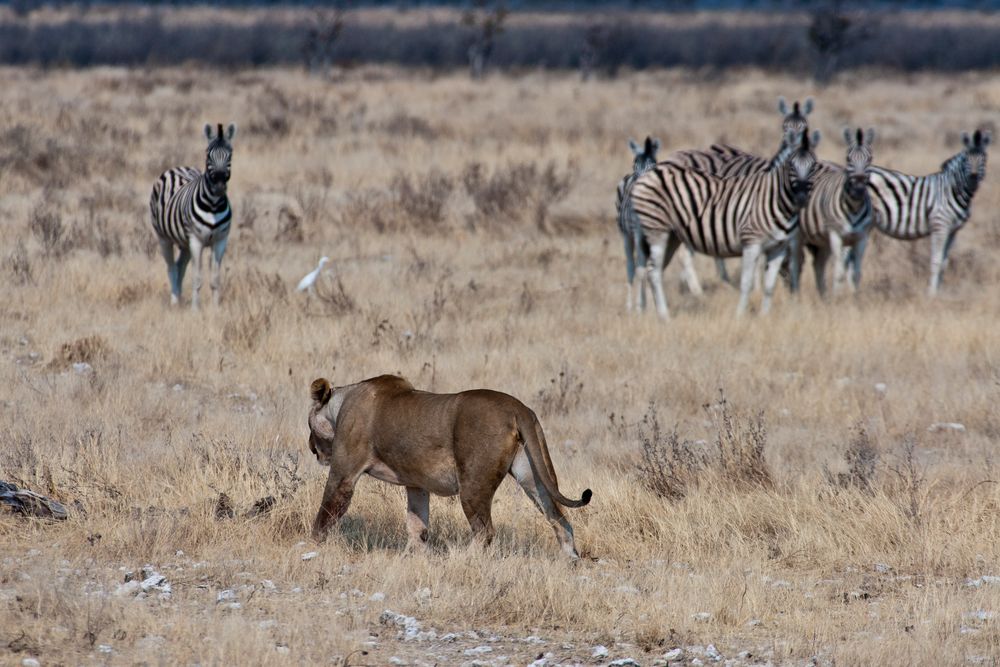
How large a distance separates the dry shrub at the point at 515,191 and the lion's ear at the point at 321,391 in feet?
37.6

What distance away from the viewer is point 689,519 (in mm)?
7176

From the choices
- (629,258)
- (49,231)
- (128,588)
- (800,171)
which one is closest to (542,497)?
(128,588)

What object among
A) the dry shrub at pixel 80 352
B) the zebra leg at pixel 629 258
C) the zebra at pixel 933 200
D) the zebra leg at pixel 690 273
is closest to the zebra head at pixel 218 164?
the dry shrub at pixel 80 352

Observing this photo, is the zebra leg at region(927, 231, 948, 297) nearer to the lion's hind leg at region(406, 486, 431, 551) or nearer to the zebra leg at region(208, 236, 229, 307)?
the zebra leg at region(208, 236, 229, 307)

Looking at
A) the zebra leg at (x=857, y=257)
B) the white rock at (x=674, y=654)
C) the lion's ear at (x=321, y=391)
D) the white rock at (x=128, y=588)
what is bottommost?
the white rock at (x=128, y=588)

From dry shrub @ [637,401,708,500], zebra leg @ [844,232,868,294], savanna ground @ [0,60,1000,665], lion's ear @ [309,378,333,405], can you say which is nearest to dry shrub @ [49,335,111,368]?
savanna ground @ [0,60,1000,665]

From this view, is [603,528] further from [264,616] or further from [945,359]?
[945,359]

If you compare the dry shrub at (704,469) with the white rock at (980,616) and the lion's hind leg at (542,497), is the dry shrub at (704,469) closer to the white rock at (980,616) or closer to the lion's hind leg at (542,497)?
the lion's hind leg at (542,497)

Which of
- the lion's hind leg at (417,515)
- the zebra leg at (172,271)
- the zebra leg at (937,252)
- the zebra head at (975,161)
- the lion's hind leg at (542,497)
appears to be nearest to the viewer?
Result: the lion's hind leg at (542,497)

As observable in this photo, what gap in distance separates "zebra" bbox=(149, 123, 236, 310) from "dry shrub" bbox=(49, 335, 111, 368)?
78.0 inches

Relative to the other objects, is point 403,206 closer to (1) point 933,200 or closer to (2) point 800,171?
(2) point 800,171

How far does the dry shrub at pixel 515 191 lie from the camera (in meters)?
18.6

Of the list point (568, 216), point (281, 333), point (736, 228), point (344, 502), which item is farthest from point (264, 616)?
point (568, 216)

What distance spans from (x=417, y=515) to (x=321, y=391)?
82 centimetres
